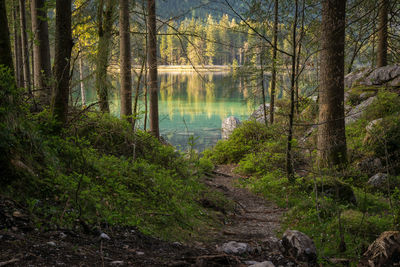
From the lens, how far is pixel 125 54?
9133 mm

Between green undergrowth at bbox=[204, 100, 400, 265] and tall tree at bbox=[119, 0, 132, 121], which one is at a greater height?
tall tree at bbox=[119, 0, 132, 121]

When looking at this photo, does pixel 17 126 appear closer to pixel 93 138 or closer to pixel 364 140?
pixel 93 138

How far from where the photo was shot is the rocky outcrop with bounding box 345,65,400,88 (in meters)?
12.0

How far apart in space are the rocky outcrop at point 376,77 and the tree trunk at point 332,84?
5.05 meters

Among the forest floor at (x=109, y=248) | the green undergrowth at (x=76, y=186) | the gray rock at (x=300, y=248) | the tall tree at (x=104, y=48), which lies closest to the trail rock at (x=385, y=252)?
the gray rock at (x=300, y=248)

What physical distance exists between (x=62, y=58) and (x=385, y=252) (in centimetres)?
467

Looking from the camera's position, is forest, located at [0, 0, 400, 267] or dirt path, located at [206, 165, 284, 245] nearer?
forest, located at [0, 0, 400, 267]

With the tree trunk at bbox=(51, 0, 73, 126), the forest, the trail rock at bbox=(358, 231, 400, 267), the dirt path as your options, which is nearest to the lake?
the forest

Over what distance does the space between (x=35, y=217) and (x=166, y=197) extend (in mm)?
2165

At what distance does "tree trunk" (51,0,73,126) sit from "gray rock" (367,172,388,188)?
22.5 feet

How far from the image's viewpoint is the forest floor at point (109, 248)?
2.42 meters

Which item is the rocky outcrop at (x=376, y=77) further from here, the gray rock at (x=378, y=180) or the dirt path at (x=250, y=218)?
the dirt path at (x=250, y=218)

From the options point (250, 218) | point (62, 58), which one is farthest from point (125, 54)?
point (250, 218)

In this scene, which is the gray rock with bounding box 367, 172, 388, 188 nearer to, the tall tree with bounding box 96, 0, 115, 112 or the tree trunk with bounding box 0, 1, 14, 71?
the tall tree with bounding box 96, 0, 115, 112
